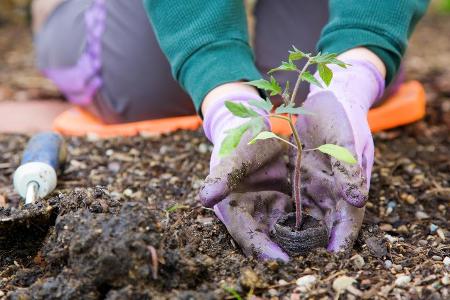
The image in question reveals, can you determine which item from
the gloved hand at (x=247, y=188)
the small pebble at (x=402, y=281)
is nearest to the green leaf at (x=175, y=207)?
the gloved hand at (x=247, y=188)

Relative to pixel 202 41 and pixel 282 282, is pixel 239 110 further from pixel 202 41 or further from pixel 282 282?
pixel 202 41

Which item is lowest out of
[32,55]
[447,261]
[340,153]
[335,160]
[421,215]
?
[32,55]

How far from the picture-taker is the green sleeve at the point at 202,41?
1.42 metres

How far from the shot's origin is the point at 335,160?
1.15 metres

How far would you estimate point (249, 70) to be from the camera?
4.68 ft

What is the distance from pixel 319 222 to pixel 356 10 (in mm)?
534

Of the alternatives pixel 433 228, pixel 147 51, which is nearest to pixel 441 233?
pixel 433 228

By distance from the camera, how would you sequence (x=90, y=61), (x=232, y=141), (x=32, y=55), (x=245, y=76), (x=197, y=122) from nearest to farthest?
(x=232, y=141) → (x=245, y=76) → (x=197, y=122) → (x=90, y=61) → (x=32, y=55)

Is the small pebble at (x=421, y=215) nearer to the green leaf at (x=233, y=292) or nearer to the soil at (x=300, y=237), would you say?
the soil at (x=300, y=237)

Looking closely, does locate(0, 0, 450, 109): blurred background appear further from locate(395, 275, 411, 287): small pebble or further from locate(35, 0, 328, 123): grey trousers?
locate(395, 275, 411, 287): small pebble

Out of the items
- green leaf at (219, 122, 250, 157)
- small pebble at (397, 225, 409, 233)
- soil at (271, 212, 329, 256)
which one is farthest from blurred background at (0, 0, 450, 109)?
green leaf at (219, 122, 250, 157)

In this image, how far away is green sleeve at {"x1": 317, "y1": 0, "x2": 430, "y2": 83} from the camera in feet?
4.62

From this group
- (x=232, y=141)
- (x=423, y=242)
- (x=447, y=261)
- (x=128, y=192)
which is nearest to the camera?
(x=232, y=141)

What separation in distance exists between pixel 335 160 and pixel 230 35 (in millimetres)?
477
